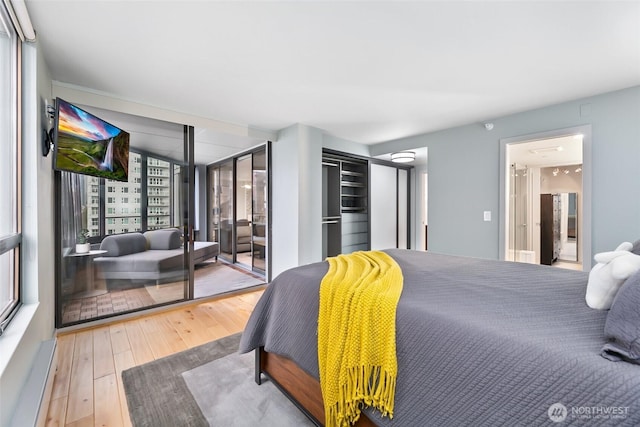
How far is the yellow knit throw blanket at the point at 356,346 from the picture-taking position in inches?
44.4

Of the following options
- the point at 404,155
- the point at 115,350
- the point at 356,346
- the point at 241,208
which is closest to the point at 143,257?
the point at 115,350

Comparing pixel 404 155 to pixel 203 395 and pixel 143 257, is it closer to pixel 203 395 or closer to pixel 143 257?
pixel 143 257

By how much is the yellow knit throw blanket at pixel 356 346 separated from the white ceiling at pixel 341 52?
166 centimetres

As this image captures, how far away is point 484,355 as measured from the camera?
0.90 metres

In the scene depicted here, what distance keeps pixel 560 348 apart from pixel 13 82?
10.0 ft

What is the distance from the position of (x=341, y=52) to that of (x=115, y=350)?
3.11 m

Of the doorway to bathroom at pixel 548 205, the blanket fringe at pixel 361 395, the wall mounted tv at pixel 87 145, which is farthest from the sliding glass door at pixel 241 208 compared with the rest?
the doorway to bathroom at pixel 548 205

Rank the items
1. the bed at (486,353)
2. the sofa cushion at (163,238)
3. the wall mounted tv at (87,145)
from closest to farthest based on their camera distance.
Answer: the bed at (486,353), the wall mounted tv at (87,145), the sofa cushion at (163,238)

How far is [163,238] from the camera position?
10.8ft

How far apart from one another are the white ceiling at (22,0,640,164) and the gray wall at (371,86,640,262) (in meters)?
0.24

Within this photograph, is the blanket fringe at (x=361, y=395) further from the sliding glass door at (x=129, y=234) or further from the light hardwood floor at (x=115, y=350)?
the sliding glass door at (x=129, y=234)

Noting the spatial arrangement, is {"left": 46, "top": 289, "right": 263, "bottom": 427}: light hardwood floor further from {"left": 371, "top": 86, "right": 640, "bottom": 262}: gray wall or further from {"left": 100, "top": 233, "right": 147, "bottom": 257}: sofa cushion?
{"left": 371, "top": 86, "right": 640, "bottom": 262}: gray wall

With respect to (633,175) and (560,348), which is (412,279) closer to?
(560,348)

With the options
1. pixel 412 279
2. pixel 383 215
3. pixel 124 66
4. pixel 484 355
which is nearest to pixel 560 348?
pixel 484 355
